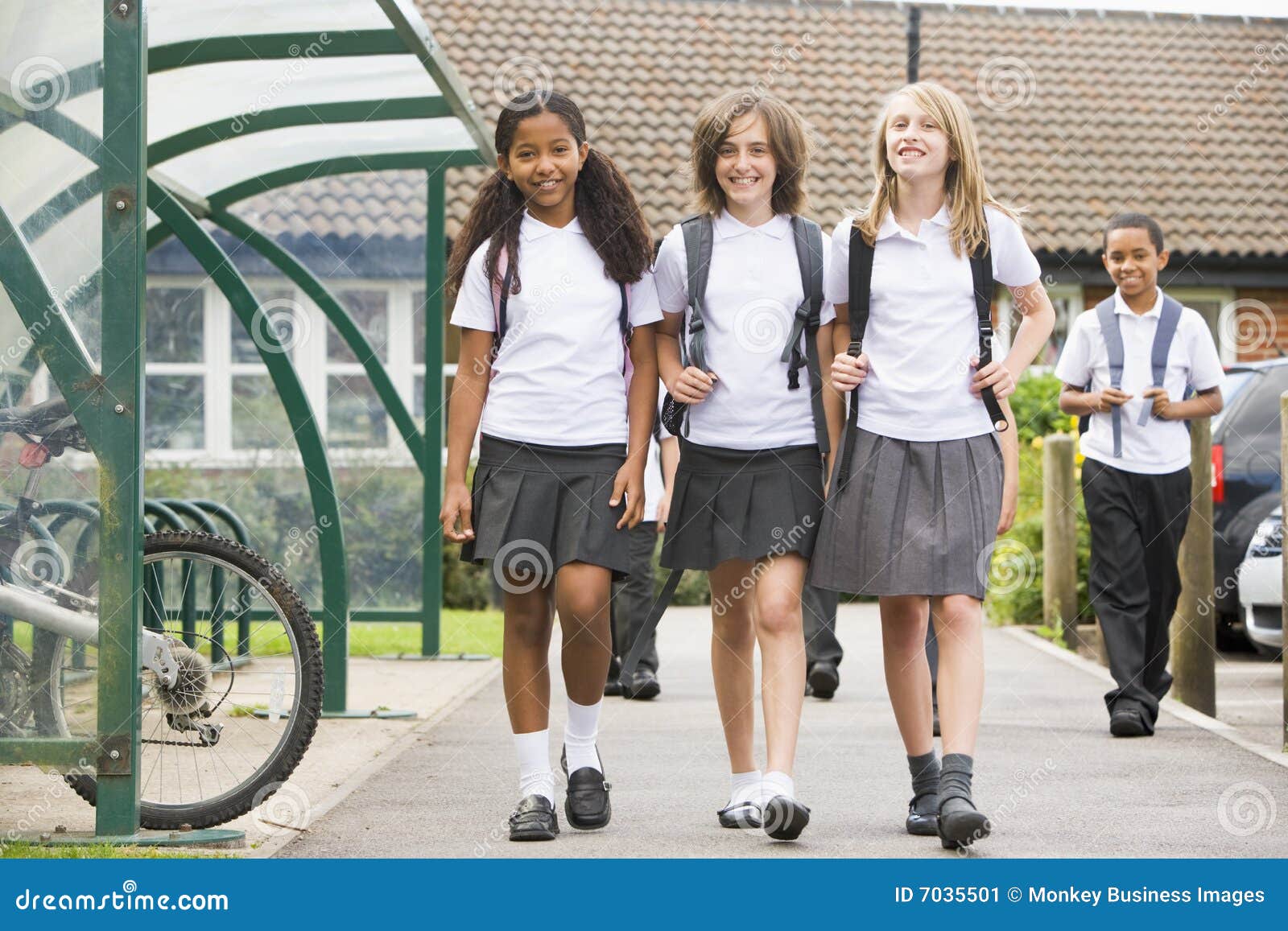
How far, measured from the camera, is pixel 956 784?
4.48 metres

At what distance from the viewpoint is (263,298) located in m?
9.82

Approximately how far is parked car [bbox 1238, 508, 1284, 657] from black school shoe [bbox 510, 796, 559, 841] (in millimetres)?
5258

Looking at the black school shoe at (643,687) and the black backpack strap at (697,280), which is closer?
the black backpack strap at (697,280)

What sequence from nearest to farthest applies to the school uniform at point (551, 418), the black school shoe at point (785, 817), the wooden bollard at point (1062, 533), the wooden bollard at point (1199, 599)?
the black school shoe at point (785, 817), the school uniform at point (551, 418), the wooden bollard at point (1199, 599), the wooden bollard at point (1062, 533)

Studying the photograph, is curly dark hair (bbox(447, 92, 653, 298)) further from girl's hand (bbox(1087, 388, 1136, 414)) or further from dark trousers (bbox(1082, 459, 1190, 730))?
dark trousers (bbox(1082, 459, 1190, 730))

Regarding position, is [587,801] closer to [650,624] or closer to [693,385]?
[650,624]

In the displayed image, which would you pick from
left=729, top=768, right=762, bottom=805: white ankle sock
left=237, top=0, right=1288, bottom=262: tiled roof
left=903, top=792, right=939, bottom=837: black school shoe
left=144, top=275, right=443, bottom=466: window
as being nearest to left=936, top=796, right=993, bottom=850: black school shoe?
left=903, top=792, right=939, bottom=837: black school shoe

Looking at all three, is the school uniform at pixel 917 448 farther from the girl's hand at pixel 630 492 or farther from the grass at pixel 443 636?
the grass at pixel 443 636

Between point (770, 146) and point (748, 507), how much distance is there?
99 cm

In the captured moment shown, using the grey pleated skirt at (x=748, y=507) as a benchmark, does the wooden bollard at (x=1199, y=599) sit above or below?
below

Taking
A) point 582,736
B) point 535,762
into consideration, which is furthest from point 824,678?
point 535,762

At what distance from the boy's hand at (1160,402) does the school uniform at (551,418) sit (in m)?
3.08

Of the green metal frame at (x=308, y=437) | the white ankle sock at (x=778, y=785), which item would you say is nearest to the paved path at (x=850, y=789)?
the white ankle sock at (x=778, y=785)

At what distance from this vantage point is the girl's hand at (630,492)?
4.75 metres
